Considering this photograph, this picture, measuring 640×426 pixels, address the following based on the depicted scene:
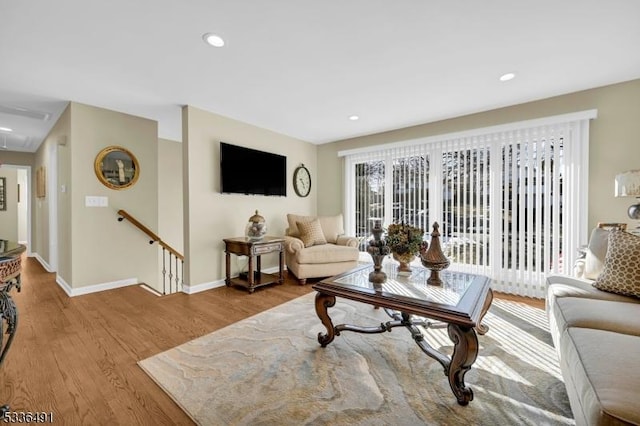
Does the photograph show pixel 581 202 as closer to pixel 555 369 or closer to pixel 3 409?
pixel 555 369

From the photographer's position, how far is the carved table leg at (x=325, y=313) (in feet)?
6.55

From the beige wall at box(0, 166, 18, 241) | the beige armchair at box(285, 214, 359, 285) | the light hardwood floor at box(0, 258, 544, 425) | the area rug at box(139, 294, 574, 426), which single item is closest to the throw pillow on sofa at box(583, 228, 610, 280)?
the area rug at box(139, 294, 574, 426)

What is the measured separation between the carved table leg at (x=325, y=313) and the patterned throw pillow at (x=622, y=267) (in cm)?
187

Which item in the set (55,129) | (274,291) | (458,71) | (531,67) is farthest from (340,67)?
(55,129)

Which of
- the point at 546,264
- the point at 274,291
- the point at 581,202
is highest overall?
the point at 581,202

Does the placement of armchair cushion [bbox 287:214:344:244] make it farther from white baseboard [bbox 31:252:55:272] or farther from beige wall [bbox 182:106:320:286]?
white baseboard [bbox 31:252:55:272]

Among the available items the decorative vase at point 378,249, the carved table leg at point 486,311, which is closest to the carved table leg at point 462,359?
the carved table leg at point 486,311

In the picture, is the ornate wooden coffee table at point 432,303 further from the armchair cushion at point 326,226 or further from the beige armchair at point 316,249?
the armchair cushion at point 326,226

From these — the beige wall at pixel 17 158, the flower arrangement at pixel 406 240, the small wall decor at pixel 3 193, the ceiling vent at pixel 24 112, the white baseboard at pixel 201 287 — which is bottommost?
the white baseboard at pixel 201 287

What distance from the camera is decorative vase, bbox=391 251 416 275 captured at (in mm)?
2176

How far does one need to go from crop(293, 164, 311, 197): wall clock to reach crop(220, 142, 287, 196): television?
294 mm

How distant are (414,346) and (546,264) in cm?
227

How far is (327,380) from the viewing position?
5.38ft

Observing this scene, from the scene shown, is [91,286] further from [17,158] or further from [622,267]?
[622,267]
